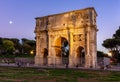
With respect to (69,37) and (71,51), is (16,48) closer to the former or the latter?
(69,37)

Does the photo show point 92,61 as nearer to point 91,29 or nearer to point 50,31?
point 91,29

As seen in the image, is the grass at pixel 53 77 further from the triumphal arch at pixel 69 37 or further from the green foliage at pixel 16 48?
the green foliage at pixel 16 48

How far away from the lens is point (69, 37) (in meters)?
34.5

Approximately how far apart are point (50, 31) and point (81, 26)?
19.0ft

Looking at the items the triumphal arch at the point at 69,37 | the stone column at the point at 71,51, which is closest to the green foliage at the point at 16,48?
the triumphal arch at the point at 69,37

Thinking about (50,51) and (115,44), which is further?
(115,44)

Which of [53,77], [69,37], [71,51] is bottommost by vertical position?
[53,77]

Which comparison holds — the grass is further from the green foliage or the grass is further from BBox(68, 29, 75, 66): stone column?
the green foliage

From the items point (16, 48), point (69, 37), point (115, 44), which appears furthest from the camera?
point (16, 48)

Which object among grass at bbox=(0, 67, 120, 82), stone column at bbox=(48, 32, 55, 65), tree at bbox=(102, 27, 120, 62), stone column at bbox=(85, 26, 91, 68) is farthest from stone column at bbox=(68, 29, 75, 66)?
tree at bbox=(102, 27, 120, 62)

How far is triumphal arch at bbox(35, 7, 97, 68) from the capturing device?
32.8 meters

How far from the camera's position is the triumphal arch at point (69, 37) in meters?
32.8

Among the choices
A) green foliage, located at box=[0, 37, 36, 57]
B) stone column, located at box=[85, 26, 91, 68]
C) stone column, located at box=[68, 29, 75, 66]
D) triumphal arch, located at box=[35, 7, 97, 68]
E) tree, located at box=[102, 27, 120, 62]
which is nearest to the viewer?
stone column, located at box=[85, 26, 91, 68]

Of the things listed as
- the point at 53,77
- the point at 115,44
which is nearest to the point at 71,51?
the point at 53,77
